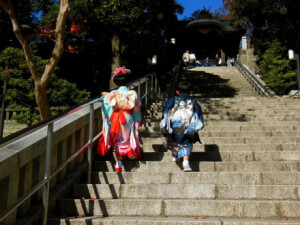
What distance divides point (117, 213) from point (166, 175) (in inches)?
33.4

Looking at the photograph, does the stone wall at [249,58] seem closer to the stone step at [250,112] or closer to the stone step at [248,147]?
the stone step at [250,112]

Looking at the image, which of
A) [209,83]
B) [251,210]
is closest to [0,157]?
[251,210]

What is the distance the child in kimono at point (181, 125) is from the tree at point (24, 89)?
327 inches

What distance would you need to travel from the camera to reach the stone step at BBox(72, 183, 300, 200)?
3.24 meters

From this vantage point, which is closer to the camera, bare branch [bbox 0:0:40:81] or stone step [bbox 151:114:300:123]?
bare branch [bbox 0:0:40:81]

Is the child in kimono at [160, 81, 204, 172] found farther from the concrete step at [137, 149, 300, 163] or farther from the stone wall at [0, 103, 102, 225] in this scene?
the stone wall at [0, 103, 102, 225]

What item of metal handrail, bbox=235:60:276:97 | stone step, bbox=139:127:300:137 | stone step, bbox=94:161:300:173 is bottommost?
stone step, bbox=94:161:300:173

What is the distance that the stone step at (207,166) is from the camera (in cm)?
393

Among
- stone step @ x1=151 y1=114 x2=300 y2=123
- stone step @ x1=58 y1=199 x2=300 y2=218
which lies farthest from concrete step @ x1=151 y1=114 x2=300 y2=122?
stone step @ x1=58 y1=199 x2=300 y2=218

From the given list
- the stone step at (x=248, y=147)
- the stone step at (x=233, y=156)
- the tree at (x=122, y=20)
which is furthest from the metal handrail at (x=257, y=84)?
the stone step at (x=233, y=156)

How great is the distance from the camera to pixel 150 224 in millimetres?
2771

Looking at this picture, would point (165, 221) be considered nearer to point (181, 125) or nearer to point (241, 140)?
point (181, 125)

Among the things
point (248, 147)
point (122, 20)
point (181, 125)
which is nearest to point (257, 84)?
point (122, 20)

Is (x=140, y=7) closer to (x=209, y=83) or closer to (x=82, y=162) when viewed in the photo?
(x=209, y=83)
